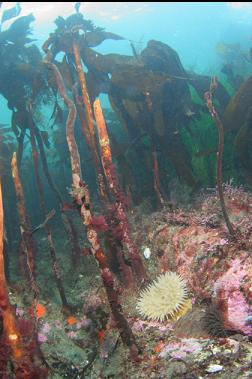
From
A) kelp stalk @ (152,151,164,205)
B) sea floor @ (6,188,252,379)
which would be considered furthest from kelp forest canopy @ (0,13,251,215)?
sea floor @ (6,188,252,379)

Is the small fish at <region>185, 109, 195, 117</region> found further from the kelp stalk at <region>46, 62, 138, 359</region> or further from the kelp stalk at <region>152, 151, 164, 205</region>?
the kelp stalk at <region>46, 62, 138, 359</region>

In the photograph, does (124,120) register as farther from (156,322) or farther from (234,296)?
(234,296)

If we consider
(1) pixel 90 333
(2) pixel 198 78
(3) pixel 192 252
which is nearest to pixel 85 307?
(1) pixel 90 333

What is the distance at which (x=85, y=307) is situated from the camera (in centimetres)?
483

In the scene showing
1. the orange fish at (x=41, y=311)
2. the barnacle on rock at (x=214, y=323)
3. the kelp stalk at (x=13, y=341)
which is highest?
the orange fish at (x=41, y=311)

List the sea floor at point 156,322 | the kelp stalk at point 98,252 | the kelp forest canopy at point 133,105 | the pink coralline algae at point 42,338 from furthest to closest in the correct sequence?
the kelp forest canopy at point 133,105
the pink coralline algae at point 42,338
the kelp stalk at point 98,252
the sea floor at point 156,322

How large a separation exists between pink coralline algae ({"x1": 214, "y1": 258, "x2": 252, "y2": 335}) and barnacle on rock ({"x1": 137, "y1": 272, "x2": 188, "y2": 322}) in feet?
1.77

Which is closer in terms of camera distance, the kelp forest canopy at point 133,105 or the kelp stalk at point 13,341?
the kelp stalk at point 13,341

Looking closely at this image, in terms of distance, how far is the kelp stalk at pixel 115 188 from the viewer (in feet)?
13.4

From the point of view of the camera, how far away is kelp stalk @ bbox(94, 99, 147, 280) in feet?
13.4

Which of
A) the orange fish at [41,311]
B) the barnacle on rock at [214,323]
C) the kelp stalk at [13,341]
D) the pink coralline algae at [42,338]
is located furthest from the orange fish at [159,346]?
the orange fish at [41,311]

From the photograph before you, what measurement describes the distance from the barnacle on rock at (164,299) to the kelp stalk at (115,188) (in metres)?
0.58

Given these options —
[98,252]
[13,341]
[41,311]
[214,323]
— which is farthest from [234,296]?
[41,311]

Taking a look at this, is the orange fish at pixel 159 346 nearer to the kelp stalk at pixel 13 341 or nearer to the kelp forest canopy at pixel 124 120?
the kelp stalk at pixel 13 341
